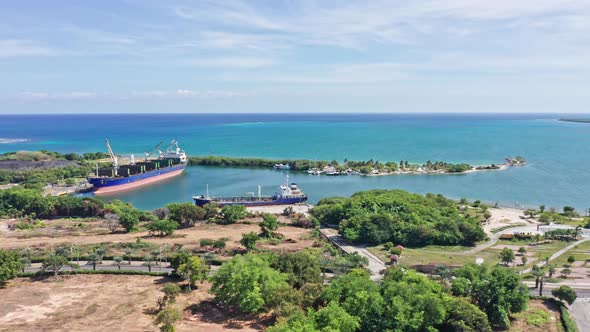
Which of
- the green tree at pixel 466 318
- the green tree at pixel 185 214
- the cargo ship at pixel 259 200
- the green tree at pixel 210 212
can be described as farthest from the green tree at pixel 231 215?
the green tree at pixel 466 318

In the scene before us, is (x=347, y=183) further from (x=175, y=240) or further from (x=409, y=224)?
(x=175, y=240)

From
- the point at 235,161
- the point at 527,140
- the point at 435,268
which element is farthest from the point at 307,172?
the point at 527,140

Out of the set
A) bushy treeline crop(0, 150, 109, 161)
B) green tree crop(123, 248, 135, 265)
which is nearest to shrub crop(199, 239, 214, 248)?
green tree crop(123, 248, 135, 265)

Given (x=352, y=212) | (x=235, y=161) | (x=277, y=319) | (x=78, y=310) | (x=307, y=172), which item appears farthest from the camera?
(x=235, y=161)

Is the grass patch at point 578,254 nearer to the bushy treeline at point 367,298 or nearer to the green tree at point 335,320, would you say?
the bushy treeline at point 367,298

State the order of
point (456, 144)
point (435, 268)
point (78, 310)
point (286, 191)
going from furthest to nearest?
1. point (456, 144)
2. point (286, 191)
3. point (435, 268)
4. point (78, 310)

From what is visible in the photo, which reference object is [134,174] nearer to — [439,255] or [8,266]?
[8,266]
